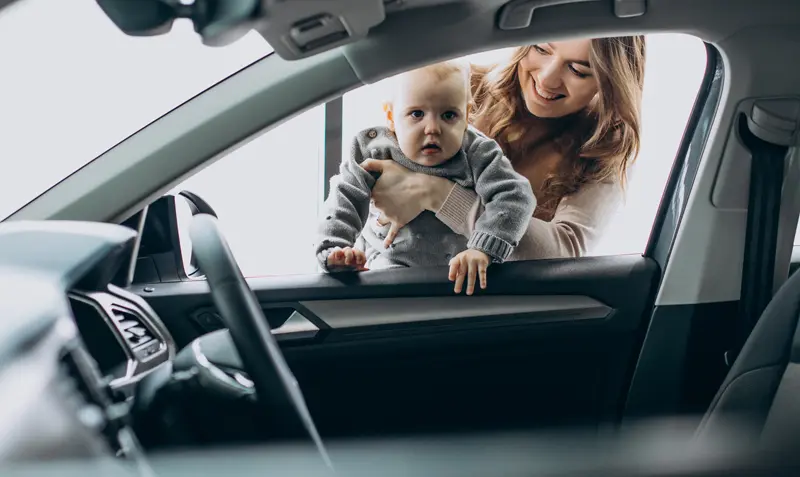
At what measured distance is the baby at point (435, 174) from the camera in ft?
4.58

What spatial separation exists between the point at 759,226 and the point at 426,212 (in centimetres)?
60

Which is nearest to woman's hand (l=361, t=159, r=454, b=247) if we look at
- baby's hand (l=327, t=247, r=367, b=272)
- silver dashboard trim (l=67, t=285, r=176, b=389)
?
baby's hand (l=327, t=247, r=367, b=272)

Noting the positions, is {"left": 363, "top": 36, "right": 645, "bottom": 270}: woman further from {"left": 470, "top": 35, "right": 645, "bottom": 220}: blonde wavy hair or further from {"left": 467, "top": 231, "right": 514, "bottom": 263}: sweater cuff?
{"left": 467, "top": 231, "right": 514, "bottom": 263}: sweater cuff

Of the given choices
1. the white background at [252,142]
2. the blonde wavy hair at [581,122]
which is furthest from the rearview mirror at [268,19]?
the blonde wavy hair at [581,122]

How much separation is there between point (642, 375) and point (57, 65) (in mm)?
2951

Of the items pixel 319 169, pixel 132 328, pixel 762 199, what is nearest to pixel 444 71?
pixel 762 199

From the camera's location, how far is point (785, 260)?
1.31m

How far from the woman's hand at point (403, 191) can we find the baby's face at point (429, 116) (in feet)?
0.12

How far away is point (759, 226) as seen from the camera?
1296mm

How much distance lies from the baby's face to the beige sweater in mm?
89

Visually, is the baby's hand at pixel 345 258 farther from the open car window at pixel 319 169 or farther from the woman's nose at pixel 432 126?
the woman's nose at pixel 432 126

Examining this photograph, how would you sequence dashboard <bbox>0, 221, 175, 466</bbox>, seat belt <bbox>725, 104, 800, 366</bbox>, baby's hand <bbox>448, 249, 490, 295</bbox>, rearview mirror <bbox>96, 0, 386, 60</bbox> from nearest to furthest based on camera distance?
dashboard <bbox>0, 221, 175, 466</bbox>, rearview mirror <bbox>96, 0, 386, 60</bbox>, seat belt <bbox>725, 104, 800, 366</bbox>, baby's hand <bbox>448, 249, 490, 295</bbox>

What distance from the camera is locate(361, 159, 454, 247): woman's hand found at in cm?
151

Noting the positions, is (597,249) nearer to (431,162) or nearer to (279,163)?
(431,162)
